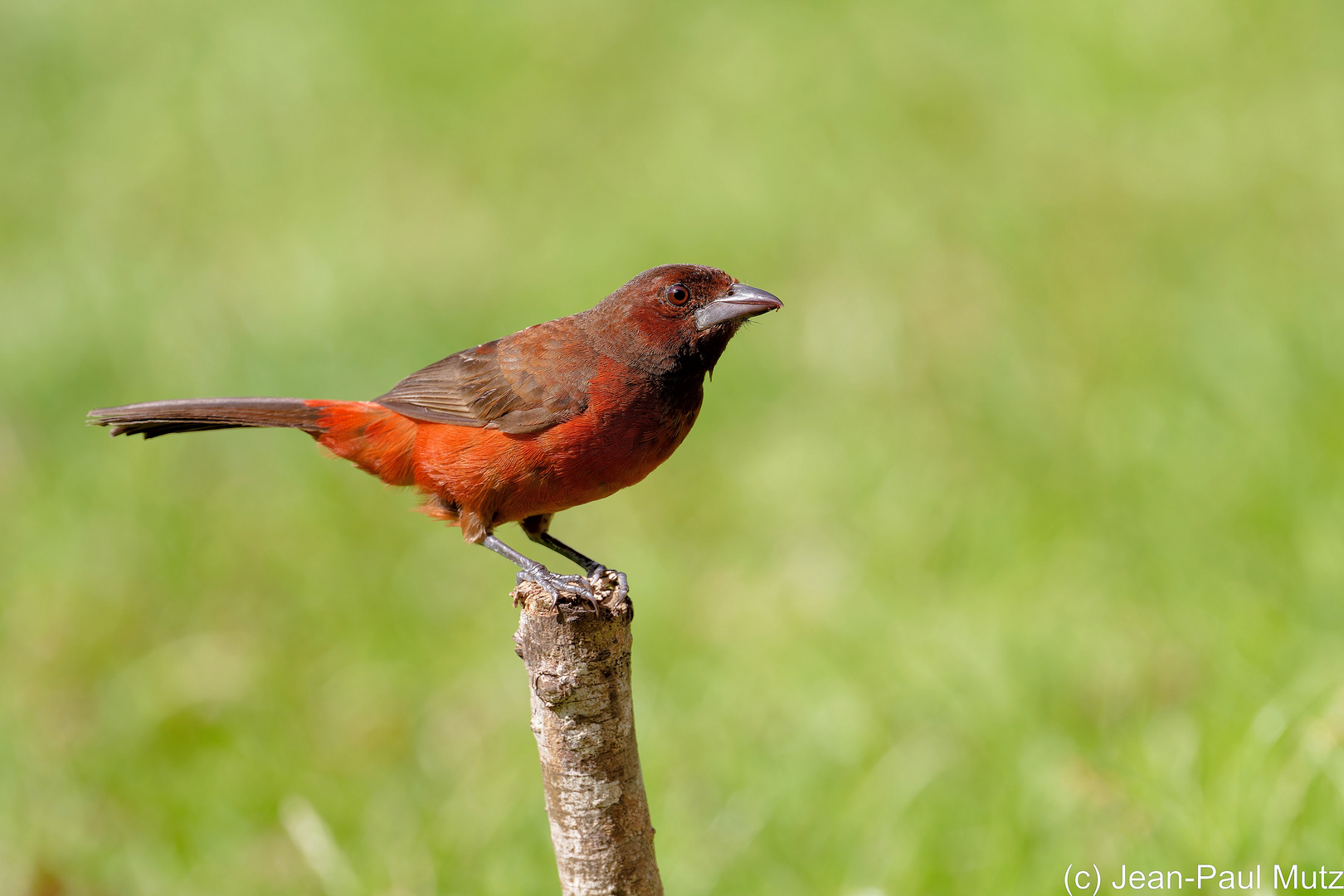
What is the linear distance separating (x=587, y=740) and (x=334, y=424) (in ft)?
5.64

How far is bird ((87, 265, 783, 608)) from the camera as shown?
140 inches

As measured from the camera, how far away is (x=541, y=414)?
12.1ft

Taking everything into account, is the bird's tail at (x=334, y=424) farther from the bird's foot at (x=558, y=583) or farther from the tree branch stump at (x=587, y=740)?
the tree branch stump at (x=587, y=740)

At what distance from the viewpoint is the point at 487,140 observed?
9.92m


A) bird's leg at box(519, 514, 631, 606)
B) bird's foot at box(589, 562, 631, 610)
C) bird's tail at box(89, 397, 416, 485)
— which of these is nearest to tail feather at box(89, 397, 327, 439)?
bird's tail at box(89, 397, 416, 485)

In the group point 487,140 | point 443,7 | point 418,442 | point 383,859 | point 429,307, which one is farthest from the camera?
point 443,7

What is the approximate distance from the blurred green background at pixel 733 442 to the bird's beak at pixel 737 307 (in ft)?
6.14

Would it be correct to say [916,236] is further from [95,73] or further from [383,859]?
[95,73]

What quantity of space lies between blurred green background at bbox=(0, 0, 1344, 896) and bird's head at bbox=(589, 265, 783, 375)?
5.94 feet

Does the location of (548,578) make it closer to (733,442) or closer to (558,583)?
(558,583)

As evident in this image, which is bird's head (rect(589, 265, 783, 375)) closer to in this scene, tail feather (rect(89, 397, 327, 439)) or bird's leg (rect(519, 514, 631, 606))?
bird's leg (rect(519, 514, 631, 606))

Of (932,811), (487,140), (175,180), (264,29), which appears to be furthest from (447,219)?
(932,811)

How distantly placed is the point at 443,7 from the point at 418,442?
782 cm

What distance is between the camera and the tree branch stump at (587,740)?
292cm
